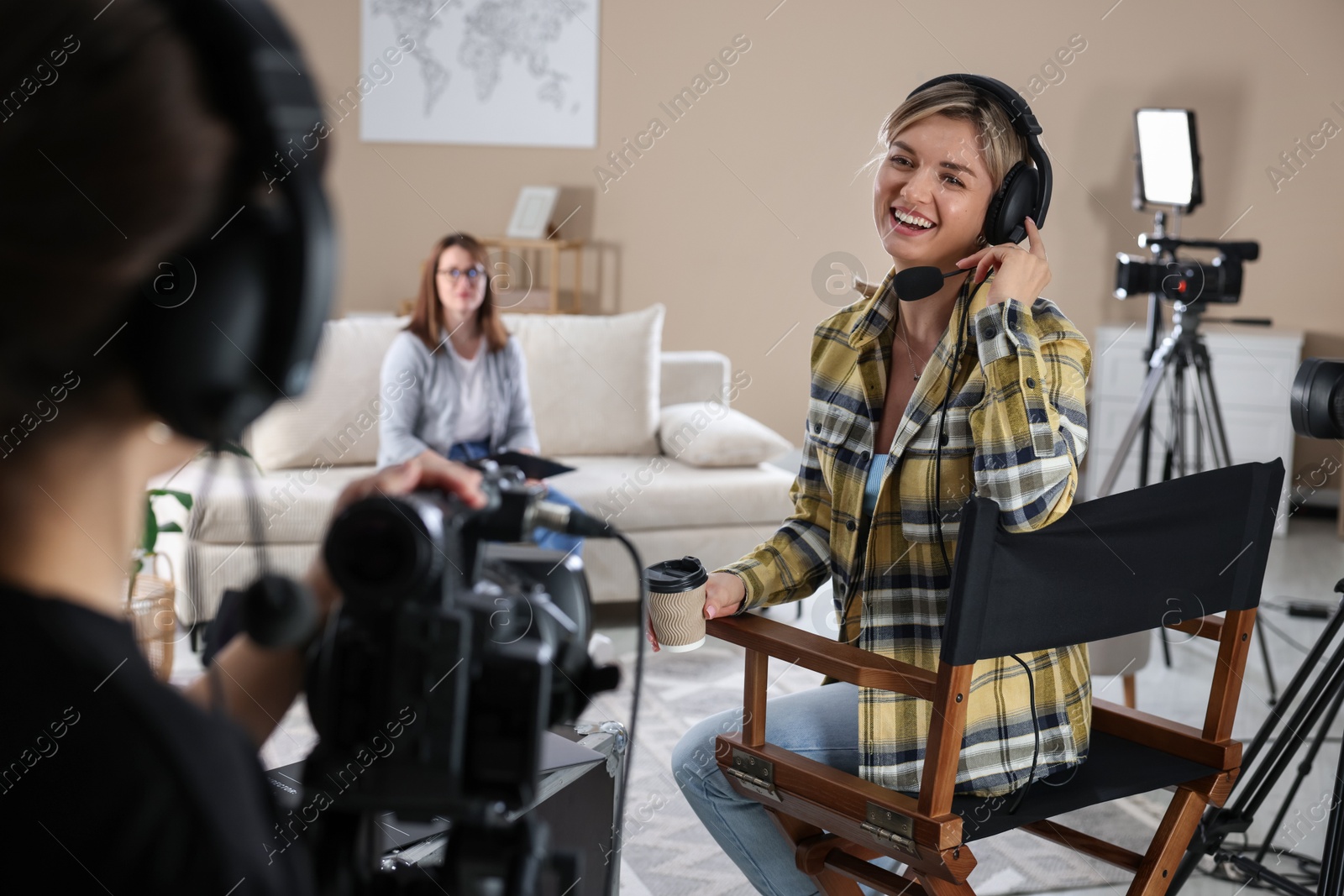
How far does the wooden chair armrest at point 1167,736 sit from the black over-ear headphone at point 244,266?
1336 millimetres

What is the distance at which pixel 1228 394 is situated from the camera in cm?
482

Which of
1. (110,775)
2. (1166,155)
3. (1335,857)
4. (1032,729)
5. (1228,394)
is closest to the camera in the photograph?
(110,775)

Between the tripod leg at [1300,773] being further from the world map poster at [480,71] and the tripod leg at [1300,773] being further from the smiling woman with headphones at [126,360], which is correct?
the world map poster at [480,71]

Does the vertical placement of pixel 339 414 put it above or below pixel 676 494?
above

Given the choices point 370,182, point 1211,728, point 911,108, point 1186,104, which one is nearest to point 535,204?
point 370,182

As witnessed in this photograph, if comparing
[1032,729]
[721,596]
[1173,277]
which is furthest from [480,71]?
[1032,729]

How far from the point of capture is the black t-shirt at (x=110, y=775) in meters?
0.38

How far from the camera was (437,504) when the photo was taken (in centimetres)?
50

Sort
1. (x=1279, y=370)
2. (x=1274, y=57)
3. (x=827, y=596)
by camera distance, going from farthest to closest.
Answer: (x=1274, y=57)
(x=1279, y=370)
(x=827, y=596)

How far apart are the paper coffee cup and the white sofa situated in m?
Answer: 1.71

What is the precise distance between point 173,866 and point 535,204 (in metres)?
5.14

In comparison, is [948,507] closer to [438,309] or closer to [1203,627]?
[1203,627]

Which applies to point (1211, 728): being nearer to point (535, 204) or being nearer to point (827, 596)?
point (827, 596)

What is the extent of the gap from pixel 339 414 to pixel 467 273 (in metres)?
0.61
